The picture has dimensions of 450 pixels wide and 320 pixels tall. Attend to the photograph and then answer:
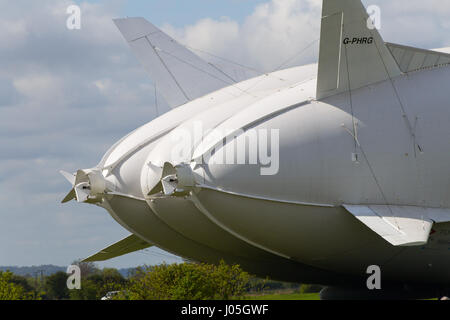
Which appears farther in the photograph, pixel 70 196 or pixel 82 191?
pixel 70 196

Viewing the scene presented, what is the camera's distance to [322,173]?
2561 centimetres

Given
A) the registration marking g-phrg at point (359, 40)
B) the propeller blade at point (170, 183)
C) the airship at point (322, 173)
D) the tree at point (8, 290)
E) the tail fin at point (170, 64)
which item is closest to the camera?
the propeller blade at point (170, 183)

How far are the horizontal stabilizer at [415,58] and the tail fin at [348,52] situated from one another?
0.50m

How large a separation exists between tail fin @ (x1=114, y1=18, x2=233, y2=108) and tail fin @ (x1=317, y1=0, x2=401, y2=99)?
36.2 ft

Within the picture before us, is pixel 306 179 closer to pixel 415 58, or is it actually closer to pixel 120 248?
pixel 415 58

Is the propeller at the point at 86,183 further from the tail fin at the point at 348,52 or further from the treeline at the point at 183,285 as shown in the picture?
the tail fin at the point at 348,52

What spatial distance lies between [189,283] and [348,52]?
931 cm

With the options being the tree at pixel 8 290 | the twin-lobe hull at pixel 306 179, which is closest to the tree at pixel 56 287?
the twin-lobe hull at pixel 306 179

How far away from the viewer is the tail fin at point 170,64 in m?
37.2

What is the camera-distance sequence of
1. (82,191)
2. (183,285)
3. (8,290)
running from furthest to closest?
(82,191)
(8,290)
(183,285)

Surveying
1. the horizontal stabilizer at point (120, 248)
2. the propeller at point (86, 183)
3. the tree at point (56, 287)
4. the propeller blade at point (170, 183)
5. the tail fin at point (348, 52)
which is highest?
the tail fin at point (348, 52)

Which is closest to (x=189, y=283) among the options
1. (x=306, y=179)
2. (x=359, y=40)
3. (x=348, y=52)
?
(x=306, y=179)

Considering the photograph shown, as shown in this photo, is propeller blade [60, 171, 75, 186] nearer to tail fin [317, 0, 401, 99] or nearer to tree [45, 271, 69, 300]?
tail fin [317, 0, 401, 99]

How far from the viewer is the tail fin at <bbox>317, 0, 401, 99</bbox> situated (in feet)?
85.6
